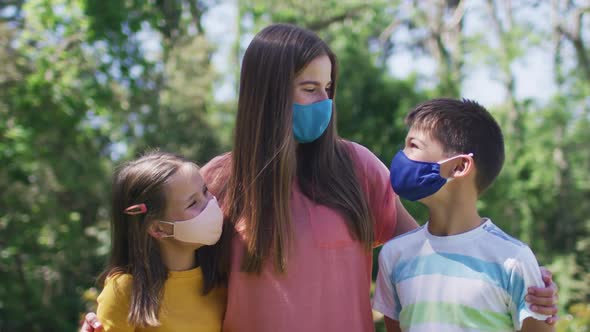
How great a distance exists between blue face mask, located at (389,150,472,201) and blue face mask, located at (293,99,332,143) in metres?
0.34

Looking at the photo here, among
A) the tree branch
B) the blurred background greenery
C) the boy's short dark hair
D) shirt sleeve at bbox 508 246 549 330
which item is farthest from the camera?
the tree branch

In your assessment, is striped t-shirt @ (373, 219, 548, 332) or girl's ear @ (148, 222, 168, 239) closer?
striped t-shirt @ (373, 219, 548, 332)

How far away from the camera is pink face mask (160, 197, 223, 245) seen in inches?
107

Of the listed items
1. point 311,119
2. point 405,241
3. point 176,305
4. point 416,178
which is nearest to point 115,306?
point 176,305

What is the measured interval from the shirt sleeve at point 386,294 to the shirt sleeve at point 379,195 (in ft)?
0.33

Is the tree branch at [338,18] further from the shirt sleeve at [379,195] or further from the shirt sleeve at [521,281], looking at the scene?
the shirt sleeve at [521,281]

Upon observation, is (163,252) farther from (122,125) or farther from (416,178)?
(122,125)

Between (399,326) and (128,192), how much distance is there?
1.22 meters

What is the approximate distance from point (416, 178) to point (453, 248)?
0.99 feet

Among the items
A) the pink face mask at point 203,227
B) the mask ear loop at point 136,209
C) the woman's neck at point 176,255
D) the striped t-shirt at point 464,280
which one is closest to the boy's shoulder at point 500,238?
the striped t-shirt at point 464,280

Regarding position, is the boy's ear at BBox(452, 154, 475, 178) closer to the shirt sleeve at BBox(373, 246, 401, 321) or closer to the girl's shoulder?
the shirt sleeve at BBox(373, 246, 401, 321)

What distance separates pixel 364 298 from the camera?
275 cm

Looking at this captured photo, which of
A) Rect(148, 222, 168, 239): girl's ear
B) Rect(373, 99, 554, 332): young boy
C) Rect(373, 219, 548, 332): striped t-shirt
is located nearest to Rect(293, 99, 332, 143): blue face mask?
Rect(373, 99, 554, 332): young boy

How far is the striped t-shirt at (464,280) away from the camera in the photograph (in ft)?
8.13
